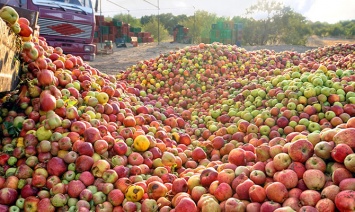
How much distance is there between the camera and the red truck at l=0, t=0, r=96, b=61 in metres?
9.98

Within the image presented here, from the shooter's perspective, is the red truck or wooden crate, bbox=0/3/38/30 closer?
wooden crate, bbox=0/3/38/30

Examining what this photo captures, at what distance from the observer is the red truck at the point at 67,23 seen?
9984 mm

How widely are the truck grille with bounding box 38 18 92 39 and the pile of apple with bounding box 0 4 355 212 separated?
5.59 metres

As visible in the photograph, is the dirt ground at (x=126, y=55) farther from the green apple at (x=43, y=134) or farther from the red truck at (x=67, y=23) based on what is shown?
the green apple at (x=43, y=134)

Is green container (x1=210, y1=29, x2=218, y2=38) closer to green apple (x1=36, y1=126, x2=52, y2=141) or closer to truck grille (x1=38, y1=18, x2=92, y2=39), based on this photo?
truck grille (x1=38, y1=18, x2=92, y2=39)

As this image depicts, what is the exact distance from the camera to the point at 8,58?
3197mm

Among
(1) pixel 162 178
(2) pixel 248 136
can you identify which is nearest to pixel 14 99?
(1) pixel 162 178

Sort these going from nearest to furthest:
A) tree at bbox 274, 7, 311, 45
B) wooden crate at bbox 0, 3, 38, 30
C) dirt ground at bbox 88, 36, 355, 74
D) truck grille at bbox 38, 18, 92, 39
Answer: wooden crate at bbox 0, 3, 38, 30 < truck grille at bbox 38, 18, 92, 39 < dirt ground at bbox 88, 36, 355, 74 < tree at bbox 274, 7, 311, 45

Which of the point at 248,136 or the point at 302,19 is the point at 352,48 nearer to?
the point at 248,136

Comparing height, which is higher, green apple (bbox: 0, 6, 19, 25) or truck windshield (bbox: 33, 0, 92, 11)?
truck windshield (bbox: 33, 0, 92, 11)

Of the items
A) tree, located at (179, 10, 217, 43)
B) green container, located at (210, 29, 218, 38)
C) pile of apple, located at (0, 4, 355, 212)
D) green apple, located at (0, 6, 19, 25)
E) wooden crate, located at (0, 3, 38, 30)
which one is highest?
tree, located at (179, 10, 217, 43)

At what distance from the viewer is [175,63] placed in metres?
8.41

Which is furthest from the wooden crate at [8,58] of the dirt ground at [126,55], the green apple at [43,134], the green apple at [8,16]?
the dirt ground at [126,55]

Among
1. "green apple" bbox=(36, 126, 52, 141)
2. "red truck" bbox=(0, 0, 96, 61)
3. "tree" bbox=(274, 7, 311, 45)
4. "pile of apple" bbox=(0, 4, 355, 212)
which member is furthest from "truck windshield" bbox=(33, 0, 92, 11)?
"tree" bbox=(274, 7, 311, 45)
